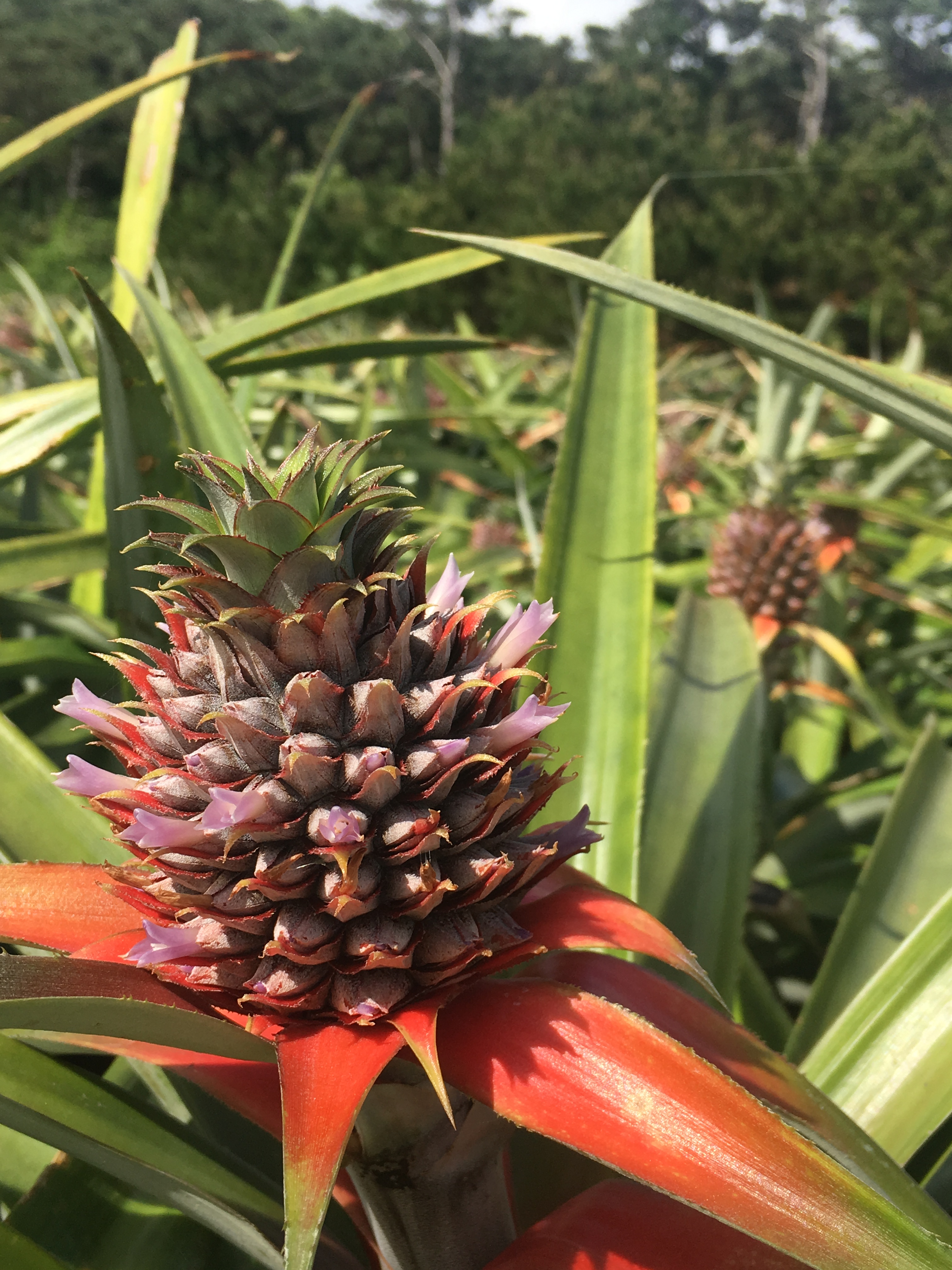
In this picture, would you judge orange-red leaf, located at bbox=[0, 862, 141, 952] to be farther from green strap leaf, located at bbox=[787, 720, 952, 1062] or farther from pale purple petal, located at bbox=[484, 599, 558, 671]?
green strap leaf, located at bbox=[787, 720, 952, 1062]

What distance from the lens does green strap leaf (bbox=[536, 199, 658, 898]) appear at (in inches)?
29.5

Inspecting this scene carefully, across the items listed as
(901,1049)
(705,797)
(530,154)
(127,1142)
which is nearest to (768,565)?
(705,797)

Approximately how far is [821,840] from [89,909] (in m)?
1.11

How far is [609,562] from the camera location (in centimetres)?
83

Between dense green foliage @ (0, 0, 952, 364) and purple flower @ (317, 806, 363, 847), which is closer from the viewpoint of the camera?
purple flower @ (317, 806, 363, 847)

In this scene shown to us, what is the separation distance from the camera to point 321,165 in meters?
1.34

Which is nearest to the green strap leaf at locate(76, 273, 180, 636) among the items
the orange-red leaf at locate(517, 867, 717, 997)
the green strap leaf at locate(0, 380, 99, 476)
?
the green strap leaf at locate(0, 380, 99, 476)

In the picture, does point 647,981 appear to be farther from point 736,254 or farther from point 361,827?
point 736,254

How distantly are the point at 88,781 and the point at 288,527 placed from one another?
0.19m

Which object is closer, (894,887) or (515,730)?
(515,730)

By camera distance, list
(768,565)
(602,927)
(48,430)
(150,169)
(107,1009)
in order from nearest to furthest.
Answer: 1. (107,1009)
2. (602,927)
3. (48,430)
4. (150,169)
5. (768,565)

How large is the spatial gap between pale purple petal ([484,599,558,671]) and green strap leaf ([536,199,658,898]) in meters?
0.25

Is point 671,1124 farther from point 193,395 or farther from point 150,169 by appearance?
point 150,169

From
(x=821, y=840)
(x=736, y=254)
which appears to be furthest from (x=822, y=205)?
(x=821, y=840)
